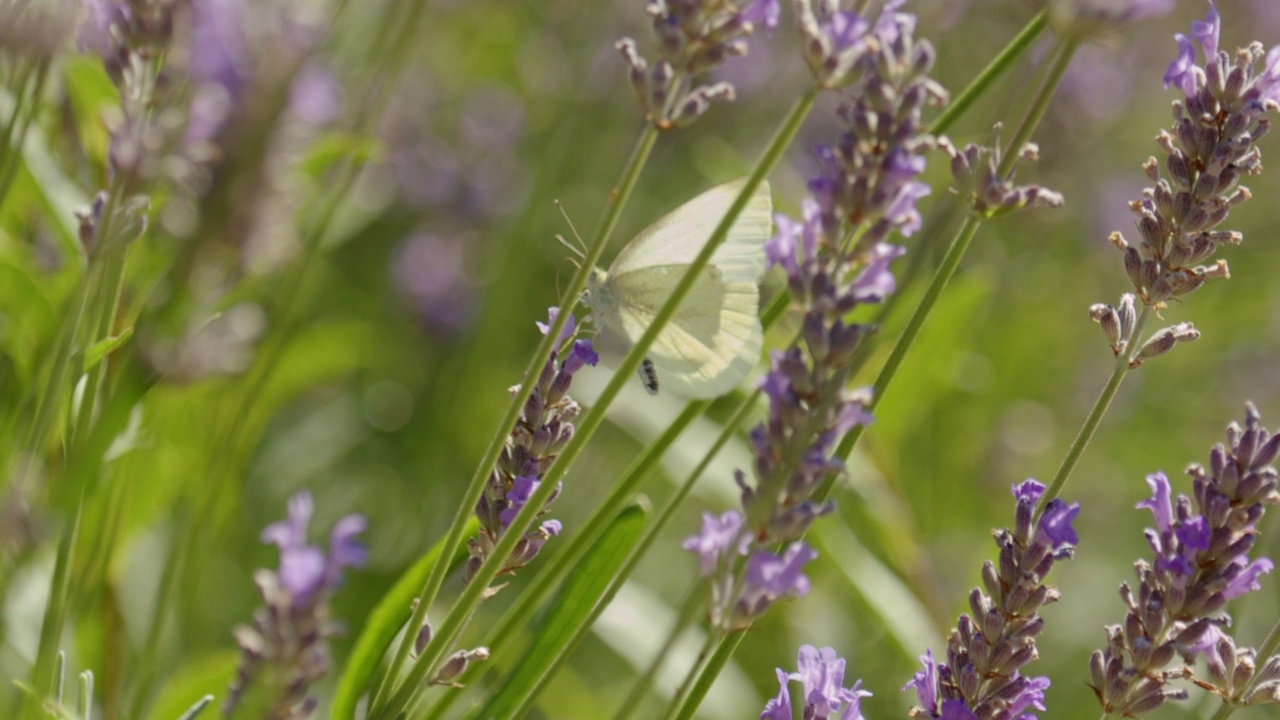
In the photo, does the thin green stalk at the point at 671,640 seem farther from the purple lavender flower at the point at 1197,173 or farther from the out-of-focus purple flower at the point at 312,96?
the out-of-focus purple flower at the point at 312,96

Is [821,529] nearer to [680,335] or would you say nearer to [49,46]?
[680,335]

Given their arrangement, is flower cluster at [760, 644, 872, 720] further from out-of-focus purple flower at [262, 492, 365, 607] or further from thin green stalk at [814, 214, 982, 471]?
out-of-focus purple flower at [262, 492, 365, 607]

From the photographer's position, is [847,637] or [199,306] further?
[847,637]

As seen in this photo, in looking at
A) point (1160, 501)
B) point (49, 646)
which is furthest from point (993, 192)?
point (49, 646)

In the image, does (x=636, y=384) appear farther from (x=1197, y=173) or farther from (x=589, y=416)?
(x=589, y=416)

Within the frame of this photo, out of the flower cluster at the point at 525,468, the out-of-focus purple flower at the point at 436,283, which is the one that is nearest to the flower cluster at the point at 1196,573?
the flower cluster at the point at 525,468

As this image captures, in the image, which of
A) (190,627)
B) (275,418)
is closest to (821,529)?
(190,627)

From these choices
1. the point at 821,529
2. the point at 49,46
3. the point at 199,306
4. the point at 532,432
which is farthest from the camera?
the point at 821,529
